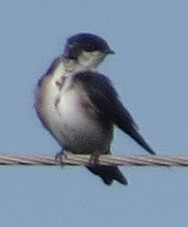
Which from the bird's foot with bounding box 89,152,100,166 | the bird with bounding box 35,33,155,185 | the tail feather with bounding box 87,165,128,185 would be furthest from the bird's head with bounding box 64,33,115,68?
the bird's foot with bounding box 89,152,100,166

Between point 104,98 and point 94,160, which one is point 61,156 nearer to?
point 94,160

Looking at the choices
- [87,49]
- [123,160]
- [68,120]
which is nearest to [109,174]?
[68,120]

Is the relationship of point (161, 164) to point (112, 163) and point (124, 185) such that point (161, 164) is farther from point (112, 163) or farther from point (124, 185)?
point (124, 185)

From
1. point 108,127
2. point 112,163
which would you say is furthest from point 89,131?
point 112,163

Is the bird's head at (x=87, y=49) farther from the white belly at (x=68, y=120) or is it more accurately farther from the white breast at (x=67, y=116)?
the white belly at (x=68, y=120)

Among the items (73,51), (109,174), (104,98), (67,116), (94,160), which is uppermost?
(73,51)
